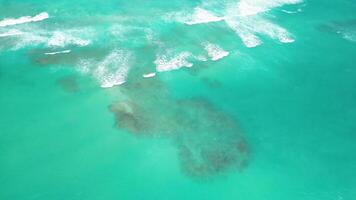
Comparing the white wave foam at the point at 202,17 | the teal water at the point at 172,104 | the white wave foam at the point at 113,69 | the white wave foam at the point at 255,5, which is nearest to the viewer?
the teal water at the point at 172,104

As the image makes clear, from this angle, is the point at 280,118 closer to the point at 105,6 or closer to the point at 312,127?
the point at 312,127

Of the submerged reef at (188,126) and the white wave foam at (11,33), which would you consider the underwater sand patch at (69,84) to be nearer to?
the submerged reef at (188,126)

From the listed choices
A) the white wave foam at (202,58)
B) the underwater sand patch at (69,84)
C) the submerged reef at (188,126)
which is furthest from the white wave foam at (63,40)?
the white wave foam at (202,58)

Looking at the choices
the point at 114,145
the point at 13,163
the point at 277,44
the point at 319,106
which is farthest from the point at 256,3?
the point at 13,163

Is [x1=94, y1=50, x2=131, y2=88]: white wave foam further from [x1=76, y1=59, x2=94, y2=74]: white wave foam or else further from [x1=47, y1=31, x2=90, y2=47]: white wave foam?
[x1=47, y1=31, x2=90, y2=47]: white wave foam

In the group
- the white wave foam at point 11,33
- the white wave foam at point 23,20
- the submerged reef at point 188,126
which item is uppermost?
the white wave foam at point 23,20
